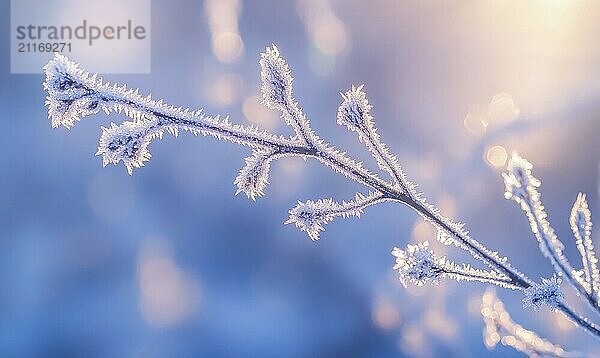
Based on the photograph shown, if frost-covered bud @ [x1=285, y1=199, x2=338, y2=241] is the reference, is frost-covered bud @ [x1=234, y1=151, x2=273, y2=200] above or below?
above

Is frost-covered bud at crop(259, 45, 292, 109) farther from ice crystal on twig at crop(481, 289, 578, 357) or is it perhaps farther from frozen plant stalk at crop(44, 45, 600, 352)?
ice crystal on twig at crop(481, 289, 578, 357)

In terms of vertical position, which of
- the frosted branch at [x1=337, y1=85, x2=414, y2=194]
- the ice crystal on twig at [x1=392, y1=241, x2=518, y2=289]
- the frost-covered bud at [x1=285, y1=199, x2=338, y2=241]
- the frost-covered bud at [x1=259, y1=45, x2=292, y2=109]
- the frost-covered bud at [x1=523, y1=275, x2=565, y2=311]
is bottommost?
the frost-covered bud at [x1=523, y1=275, x2=565, y2=311]

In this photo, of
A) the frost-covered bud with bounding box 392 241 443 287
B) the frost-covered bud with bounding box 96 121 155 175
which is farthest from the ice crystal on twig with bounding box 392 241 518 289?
the frost-covered bud with bounding box 96 121 155 175

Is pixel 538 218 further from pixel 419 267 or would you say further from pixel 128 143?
pixel 128 143

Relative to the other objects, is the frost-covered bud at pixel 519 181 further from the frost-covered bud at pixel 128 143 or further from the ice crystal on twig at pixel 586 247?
the frost-covered bud at pixel 128 143

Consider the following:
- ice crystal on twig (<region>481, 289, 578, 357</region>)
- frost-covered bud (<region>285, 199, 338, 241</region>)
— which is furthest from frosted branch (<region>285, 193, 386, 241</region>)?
ice crystal on twig (<region>481, 289, 578, 357</region>)

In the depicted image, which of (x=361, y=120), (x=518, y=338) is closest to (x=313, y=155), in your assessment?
(x=361, y=120)

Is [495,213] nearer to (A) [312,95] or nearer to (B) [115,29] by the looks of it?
(A) [312,95]
